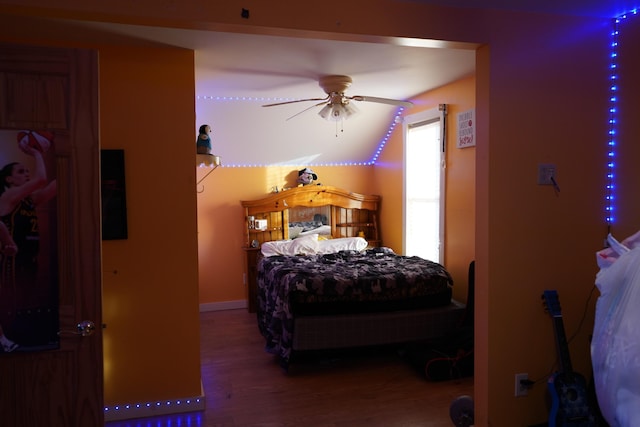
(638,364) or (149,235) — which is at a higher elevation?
(149,235)

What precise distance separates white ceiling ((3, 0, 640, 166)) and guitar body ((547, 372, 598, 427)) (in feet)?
5.67

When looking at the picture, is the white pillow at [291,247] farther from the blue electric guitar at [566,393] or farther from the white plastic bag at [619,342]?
the white plastic bag at [619,342]

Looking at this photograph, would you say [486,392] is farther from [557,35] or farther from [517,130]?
[557,35]

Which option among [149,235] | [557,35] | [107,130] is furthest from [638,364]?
[107,130]

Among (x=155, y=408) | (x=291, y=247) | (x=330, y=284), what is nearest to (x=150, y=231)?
(x=155, y=408)

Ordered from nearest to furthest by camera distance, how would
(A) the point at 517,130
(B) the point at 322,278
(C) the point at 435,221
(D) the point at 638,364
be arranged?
(D) the point at 638,364, (A) the point at 517,130, (B) the point at 322,278, (C) the point at 435,221

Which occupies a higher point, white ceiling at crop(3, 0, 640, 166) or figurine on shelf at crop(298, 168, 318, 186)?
white ceiling at crop(3, 0, 640, 166)

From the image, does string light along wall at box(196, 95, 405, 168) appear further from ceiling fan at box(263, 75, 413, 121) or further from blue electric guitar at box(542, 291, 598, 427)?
blue electric guitar at box(542, 291, 598, 427)

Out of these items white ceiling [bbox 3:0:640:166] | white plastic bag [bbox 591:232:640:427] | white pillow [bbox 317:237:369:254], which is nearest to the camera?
white plastic bag [bbox 591:232:640:427]

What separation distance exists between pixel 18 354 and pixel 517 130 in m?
2.42

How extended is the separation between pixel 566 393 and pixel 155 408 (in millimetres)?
2378

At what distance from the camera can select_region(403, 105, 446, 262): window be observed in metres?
4.61

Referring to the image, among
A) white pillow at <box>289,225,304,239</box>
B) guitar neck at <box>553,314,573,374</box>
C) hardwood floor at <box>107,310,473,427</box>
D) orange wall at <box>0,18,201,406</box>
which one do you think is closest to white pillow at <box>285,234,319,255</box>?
white pillow at <box>289,225,304,239</box>

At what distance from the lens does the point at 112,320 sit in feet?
9.99
